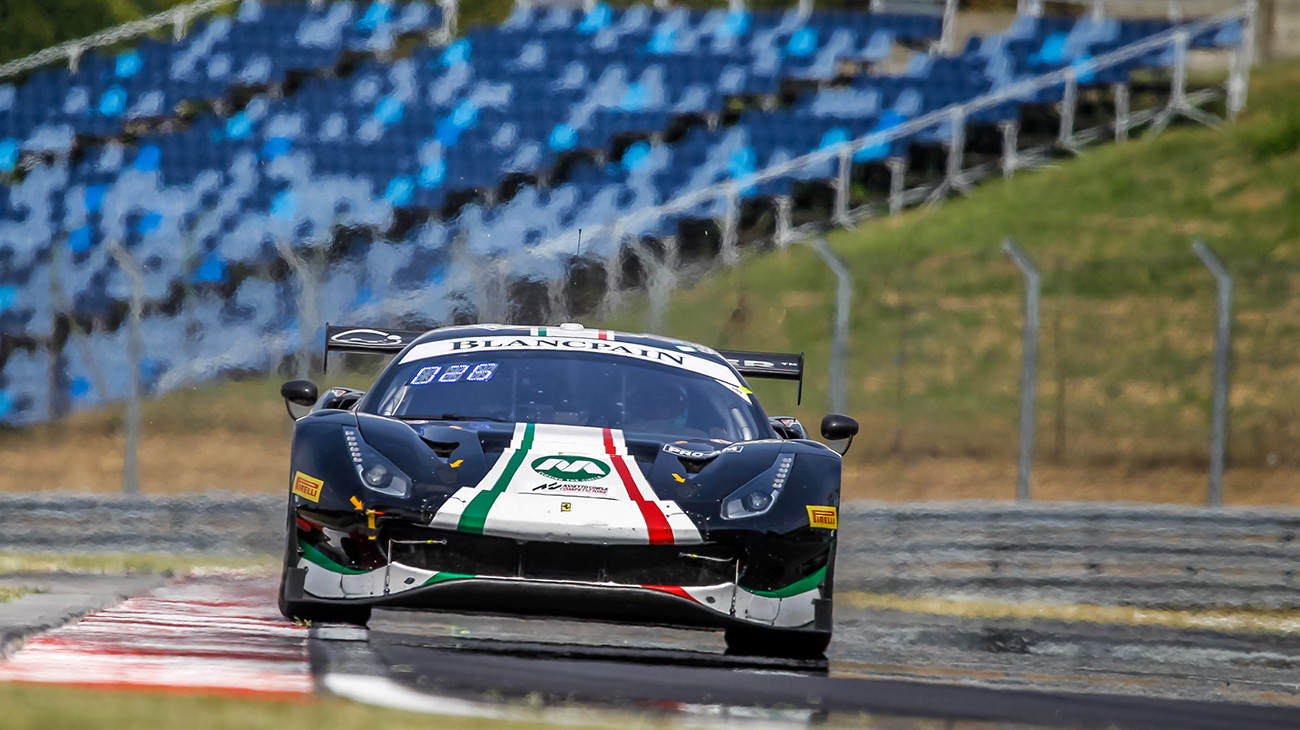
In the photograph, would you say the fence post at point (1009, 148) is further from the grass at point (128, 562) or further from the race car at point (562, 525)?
the race car at point (562, 525)

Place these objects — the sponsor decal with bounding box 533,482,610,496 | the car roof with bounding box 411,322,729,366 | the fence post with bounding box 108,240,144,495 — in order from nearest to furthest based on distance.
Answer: the sponsor decal with bounding box 533,482,610,496, the car roof with bounding box 411,322,729,366, the fence post with bounding box 108,240,144,495

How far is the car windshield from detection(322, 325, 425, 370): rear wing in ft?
3.64

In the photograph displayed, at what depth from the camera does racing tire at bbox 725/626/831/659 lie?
18.2 ft

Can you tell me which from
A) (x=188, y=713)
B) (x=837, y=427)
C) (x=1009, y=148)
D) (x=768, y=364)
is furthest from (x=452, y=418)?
(x=1009, y=148)

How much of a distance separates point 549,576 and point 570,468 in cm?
40

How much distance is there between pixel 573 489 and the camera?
17.3ft

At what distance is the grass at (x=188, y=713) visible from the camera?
11.8 ft

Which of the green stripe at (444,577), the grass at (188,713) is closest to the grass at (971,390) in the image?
the green stripe at (444,577)

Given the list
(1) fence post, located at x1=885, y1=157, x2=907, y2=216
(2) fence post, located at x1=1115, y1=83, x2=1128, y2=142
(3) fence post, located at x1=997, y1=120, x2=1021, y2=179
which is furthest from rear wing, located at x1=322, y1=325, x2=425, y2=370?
(2) fence post, located at x1=1115, y1=83, x2=1128, y2=142

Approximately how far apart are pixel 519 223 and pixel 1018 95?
665 centimetres

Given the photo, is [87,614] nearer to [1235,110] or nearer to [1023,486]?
[1023,486]

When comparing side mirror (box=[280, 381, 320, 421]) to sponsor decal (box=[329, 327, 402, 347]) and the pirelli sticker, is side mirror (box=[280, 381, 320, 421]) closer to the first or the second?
sponsor decal (box=[329, 327, 402, 347])

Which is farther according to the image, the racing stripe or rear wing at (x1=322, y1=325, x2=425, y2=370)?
rear wing at (x1=322, y1=325, x2=425, y2=370)

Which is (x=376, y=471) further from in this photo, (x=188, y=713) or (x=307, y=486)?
(x=188, y=713)
